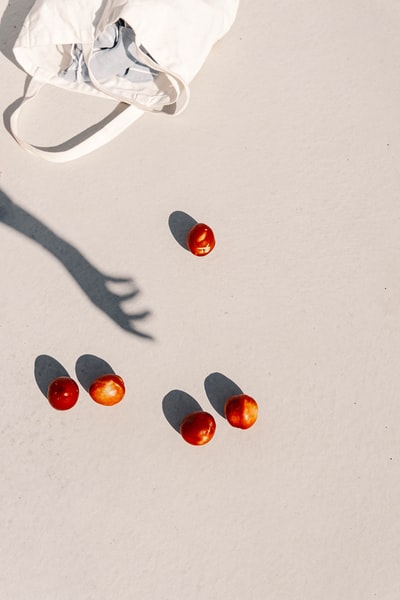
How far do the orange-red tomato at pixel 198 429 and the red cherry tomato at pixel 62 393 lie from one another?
139 millimetres

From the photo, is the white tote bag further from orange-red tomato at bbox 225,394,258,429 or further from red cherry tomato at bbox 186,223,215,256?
orange-red tomato at bbox 225,394,258,429

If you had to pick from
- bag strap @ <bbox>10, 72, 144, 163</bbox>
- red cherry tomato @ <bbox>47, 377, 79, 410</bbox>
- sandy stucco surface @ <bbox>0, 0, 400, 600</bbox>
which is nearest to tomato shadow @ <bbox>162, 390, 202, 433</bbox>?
sandy stucco surface @ <bbox>0, 0, 400, 600</bbox>

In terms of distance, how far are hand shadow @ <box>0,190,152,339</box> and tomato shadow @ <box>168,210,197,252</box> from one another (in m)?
0.08

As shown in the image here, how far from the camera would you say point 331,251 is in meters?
0.81

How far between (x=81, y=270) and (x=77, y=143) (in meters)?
0.17

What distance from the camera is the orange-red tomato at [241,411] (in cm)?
73

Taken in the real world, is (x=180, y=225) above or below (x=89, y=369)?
above

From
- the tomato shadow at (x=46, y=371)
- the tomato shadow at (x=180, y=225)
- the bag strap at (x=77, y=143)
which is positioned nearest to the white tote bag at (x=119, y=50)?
the bag strap at (x=77, y=143)

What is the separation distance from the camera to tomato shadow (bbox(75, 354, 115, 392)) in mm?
753

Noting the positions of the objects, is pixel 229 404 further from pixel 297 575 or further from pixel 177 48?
pixel 177 48

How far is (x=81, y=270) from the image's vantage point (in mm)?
770

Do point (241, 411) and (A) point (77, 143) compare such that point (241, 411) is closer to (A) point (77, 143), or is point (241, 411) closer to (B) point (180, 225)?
(B) point (180, 225)

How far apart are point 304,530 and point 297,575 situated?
6 centimetres

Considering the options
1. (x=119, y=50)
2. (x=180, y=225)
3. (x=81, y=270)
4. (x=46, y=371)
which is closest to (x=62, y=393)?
(x=46, y=371)
